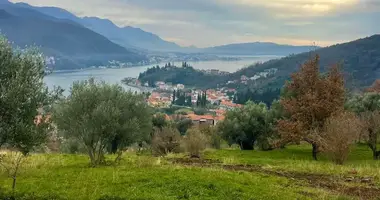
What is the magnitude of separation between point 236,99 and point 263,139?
450 feet

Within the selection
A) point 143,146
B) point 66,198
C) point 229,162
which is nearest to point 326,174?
point 229,162

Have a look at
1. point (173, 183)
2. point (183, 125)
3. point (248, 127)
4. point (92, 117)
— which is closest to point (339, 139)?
point (173, 183)

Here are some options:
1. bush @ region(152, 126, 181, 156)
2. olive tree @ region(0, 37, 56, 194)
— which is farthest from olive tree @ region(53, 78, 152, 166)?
bush @ region(152, 126, 181, 156)

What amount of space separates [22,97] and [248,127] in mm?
36807

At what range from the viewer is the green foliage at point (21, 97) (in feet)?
40.4

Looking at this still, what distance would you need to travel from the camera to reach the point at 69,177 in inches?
667

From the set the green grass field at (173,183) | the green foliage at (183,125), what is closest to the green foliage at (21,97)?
the green grass field at (173,183)

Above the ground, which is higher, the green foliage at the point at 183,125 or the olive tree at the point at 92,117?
the olive tree at the point at 92,117

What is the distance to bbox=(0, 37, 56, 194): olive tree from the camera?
12.3m

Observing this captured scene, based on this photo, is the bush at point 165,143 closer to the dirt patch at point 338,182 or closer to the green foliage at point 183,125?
the dirt patch at point 338,182

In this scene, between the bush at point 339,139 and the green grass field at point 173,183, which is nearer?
the green grass field at point 173,183

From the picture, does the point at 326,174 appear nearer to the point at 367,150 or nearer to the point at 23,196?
the point at 23,196

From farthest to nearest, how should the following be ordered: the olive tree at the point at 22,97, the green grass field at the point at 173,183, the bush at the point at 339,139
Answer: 1. the bush at the point at 339,139
2. the green grass field at the point at 173,183
3. the olive tree at the point at 22,97

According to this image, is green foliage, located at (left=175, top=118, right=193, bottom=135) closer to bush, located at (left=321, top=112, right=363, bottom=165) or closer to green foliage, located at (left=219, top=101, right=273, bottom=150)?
green foliage, located at (left=219, top=101, right=273, bottom=150)
